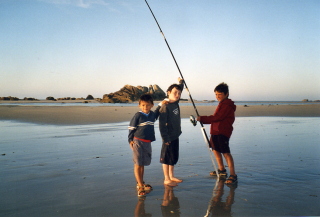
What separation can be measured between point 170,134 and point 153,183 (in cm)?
76

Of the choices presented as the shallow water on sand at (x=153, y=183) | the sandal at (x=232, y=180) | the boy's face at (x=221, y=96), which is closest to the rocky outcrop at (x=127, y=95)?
the shallow water on sand at (x=153, y=183)

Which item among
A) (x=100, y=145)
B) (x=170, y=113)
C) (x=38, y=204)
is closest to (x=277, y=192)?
(x=170, y=113)

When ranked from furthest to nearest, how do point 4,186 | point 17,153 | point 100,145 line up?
1. point 100,145
2. point 17,153
3. point 4,186

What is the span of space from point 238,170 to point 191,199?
61.1 inches

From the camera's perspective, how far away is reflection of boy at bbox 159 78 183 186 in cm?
389

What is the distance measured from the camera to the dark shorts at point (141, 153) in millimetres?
3568

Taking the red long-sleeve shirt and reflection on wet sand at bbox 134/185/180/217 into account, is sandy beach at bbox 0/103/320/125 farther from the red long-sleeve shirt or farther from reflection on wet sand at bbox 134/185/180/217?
reflection on wet sand at bbox 134/185/180/217

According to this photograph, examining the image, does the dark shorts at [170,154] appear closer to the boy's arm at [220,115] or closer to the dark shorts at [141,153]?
A: the dark shorts at [141,153]

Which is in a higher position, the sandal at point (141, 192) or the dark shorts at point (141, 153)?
the dark shorts at point (141, 153)

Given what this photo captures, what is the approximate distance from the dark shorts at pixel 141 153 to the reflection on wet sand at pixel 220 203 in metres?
0.99

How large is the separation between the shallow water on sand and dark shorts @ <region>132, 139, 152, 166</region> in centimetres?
36

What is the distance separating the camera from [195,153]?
222 inches

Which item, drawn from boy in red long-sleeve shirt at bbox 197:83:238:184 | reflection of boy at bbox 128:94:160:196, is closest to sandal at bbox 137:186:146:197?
reflection of boy at bbox 128:94:160:196

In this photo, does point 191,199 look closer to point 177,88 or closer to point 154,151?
point 177,88
